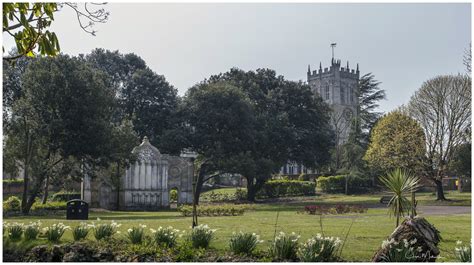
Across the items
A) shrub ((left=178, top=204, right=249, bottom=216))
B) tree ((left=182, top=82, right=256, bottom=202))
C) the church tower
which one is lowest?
shrub ((left=178, top=204, right=249, bottom=216))

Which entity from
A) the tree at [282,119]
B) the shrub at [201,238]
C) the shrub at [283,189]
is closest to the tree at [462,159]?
the tree at [282,119]

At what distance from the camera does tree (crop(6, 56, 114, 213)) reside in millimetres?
28859

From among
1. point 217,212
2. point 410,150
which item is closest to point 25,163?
point 217,212

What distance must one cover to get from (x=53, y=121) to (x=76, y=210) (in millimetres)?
7817

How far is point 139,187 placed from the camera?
37.9m

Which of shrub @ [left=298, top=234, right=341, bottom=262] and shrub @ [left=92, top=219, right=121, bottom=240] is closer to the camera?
shrub @ [left=298, top=234, right=341, bottom=262]

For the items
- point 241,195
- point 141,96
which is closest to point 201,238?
point 141,96

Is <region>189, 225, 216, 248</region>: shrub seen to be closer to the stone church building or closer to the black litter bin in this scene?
the black litter bin

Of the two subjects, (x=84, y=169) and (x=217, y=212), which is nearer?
(x=217, y=212)

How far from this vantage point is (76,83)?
30219 mm

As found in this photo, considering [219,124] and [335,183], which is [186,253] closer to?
[219,124]

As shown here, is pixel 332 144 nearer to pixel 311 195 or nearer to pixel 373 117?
pixel 311 195

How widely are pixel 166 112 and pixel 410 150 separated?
20100mm

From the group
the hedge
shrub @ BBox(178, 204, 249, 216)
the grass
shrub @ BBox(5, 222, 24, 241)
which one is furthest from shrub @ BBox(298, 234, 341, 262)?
the hedge
